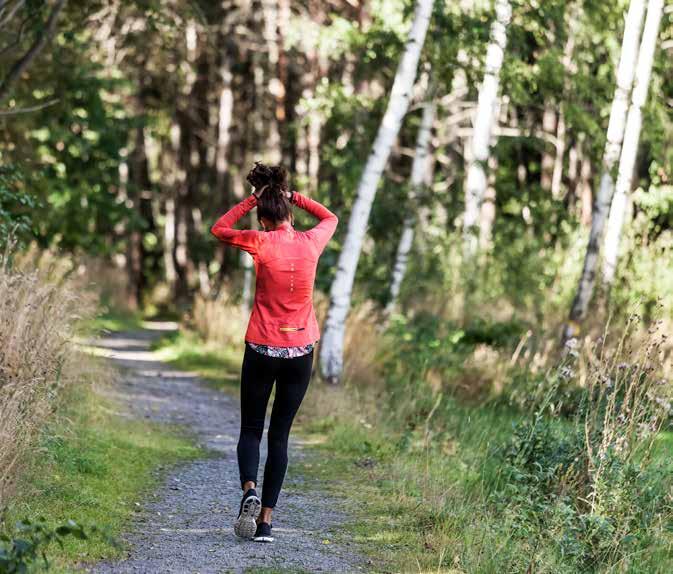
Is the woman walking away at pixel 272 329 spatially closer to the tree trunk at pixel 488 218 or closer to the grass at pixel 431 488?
the grass at pixel 431 488

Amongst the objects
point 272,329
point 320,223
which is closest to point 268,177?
point 320,223

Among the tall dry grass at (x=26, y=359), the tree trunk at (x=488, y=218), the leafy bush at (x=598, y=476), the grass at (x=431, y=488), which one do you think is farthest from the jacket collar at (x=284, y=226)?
the tree trunk at (x=488, y=218)

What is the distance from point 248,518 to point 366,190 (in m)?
6.91

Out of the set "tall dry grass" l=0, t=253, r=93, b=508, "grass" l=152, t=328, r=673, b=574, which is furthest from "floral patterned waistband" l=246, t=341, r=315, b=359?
"tall dry grass" l=0, t=253, r=93, b=508

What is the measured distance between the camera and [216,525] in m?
7.34

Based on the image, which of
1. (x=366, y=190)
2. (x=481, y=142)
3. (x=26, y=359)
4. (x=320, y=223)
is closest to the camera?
(x=320, y=223)

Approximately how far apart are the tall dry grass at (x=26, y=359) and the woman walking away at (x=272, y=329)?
140 centimetres

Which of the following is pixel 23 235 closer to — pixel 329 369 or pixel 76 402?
pixel 329 369

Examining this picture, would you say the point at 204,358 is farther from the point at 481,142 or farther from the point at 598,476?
the point at 598,476

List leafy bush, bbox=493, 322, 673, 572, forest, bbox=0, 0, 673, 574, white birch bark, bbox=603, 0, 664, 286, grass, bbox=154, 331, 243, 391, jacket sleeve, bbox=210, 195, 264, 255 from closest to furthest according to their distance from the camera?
jacket sleeve, bbox=210, 195, 264, 255 < leafy bush, bbox=493, 322, 673, 572 < forest, bbox=0, 0, 673, 574 < white birch bark, bbox=603, 0, 664, 286 < grass, bbox=154, 331, 243, 391

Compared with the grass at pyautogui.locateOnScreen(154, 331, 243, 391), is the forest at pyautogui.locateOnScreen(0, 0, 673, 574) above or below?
above

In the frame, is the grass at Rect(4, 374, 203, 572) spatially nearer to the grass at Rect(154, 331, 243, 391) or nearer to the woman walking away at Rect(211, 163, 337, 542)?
the woman walking away at Rect(211, 163, 337, 542)

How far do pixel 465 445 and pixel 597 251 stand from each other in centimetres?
554

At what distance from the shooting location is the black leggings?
670 cm
